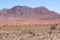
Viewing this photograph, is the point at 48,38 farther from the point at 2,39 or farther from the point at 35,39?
the point at 2,39

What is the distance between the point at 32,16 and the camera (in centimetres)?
17850

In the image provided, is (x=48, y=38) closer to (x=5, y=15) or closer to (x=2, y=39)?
(x=2, y=39)

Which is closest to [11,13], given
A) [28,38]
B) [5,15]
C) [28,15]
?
[5,15]

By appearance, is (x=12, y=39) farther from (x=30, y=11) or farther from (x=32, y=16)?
(x=30, y=11)

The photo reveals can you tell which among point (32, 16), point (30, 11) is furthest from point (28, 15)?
point (30, 11)

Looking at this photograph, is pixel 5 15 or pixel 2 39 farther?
pixel 5 15

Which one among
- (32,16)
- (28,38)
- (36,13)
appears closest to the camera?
(28,38)

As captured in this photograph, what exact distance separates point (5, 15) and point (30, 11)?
23.8 metres

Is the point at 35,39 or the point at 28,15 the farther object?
the point at 28,15

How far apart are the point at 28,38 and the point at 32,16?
156050mm

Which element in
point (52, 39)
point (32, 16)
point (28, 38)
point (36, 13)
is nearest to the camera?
point (52, 39)

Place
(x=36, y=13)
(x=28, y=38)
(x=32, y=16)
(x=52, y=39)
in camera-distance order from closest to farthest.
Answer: (x=52, y=39)
(x=28, y=38)
(x=32, y=16)
(x=36, y=13)

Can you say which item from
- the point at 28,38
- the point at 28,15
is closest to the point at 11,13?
the point at 28,15

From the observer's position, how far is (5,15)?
193m
